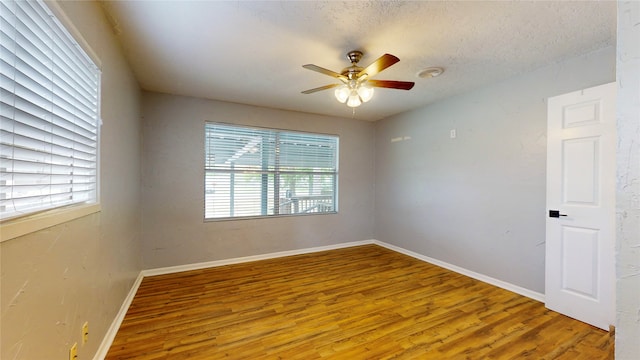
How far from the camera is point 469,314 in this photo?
2.37 metres

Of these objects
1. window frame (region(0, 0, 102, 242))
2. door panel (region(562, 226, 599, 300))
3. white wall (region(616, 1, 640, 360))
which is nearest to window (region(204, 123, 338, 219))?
window frame (region(0, 0, 102, 242))

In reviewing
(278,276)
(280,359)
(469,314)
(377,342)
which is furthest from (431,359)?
(278,276)

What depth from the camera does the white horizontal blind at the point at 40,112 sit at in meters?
0.89

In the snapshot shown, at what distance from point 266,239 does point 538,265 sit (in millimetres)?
3437

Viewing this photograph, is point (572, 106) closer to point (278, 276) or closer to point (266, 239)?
point (278, 276)

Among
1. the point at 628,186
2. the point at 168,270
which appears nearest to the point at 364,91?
the point at 628,186

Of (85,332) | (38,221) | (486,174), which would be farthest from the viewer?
(486,174)

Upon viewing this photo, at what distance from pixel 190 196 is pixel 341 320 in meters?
2.61

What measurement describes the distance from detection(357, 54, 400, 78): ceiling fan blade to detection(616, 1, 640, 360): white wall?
144 centimetres

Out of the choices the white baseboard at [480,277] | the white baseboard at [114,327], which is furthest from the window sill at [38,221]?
the white baseboard at [480,277]

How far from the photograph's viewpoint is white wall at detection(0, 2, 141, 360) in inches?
37.1

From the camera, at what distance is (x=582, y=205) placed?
2283 millimetres

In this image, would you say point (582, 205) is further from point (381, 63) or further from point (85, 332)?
point (85, 332)

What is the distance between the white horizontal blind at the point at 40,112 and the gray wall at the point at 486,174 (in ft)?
12.5
